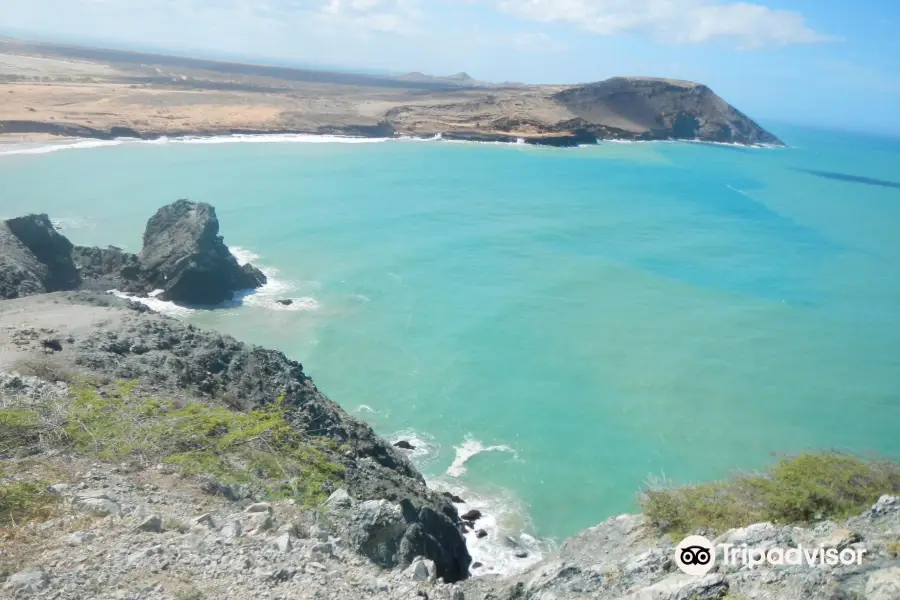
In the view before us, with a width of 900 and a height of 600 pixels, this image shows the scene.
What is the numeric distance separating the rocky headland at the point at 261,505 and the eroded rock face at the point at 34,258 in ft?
24.1

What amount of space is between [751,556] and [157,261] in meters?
31.1

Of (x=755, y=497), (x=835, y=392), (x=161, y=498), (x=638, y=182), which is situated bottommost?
(x=835, y=392)

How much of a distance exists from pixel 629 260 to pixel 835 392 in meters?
18.1

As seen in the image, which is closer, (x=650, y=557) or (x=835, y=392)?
(x=650, y=557)

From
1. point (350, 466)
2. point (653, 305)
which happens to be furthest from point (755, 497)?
point (653, 305)

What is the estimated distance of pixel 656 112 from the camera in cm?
11706

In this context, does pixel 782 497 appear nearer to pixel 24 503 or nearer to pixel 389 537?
pixel 389 537

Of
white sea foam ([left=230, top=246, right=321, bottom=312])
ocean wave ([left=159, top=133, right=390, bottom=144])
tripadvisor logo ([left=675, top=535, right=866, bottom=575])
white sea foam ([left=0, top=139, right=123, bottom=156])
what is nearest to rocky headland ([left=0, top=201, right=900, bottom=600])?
tripadvisor logo ([left=675, top=535, right=866, bottom=575])

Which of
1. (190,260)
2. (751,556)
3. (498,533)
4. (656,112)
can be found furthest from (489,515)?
(656,112)

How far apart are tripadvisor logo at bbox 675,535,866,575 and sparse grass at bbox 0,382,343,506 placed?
22.7 feet

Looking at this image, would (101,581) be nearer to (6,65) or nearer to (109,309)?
(109,309)

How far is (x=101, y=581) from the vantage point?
8711mm

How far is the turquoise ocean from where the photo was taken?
907 inches

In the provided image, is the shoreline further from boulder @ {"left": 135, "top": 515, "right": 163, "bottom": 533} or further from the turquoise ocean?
boulder @ {"left": 135, "top": 515, "right": 163, "bottom": 533}
